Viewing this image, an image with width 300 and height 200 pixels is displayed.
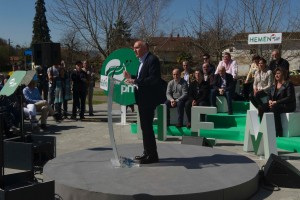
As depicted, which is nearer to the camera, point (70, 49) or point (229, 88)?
point (229, 88)

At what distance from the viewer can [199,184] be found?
4930mm

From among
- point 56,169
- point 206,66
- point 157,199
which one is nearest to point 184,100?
point 206,66

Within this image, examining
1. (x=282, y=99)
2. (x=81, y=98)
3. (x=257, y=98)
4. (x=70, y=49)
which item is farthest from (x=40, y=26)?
(x=282, y=99)

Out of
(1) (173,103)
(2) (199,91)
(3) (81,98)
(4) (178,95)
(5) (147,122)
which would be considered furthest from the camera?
(3) (81,98)

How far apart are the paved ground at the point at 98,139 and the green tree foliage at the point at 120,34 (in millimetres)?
10713

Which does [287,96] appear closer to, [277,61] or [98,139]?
[277,61]

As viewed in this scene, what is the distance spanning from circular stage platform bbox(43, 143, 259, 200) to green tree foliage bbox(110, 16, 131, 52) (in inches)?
661

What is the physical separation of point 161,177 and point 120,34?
18.8m

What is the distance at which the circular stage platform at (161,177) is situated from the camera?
15.3 ft

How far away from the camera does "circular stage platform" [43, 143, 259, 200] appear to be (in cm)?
466

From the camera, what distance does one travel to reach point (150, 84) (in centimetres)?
550

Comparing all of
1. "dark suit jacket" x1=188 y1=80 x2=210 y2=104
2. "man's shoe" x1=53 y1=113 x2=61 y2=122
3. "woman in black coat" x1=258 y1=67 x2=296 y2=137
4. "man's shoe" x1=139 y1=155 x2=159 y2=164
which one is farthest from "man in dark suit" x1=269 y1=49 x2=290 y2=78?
"man's shoe" x1=53 y1=113 x2=61 y2=122

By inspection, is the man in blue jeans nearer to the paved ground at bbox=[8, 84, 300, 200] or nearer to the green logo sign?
the paved ground at bbox=[8, 84, 300, 200]

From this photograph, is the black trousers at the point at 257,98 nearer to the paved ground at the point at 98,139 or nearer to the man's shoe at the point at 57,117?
the paved ground at the point at 98,139
